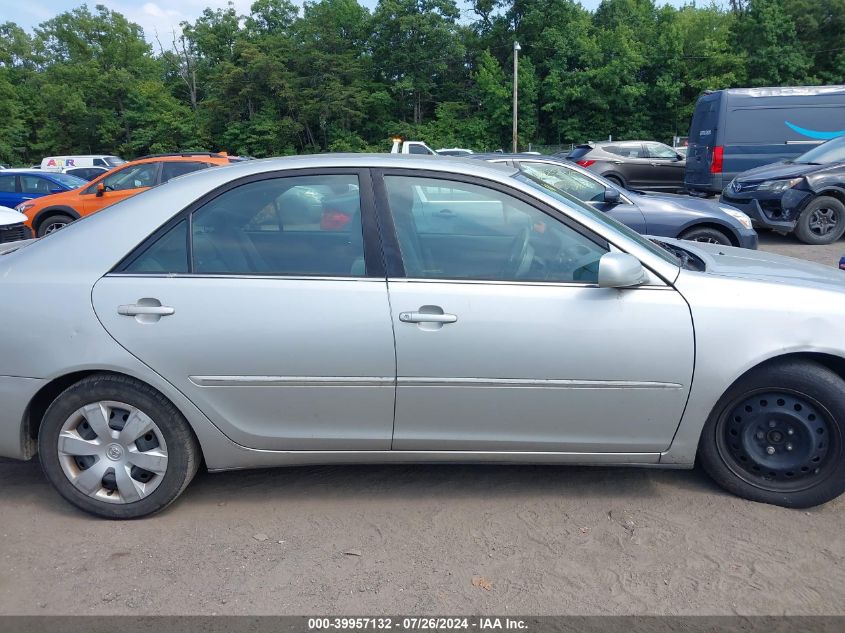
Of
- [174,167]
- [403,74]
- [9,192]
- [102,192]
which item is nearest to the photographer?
[102,192]

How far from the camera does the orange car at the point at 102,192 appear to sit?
12.8m

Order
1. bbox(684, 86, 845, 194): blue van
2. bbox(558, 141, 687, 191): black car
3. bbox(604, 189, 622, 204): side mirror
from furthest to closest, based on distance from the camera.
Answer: bbox(558, 141, 687, 191): black car < bbox(684, 86, 845, 194): blue van < bbox(604, 189, 622, 204): side mirror

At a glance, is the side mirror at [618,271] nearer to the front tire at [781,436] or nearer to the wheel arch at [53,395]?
the front tire at [781,436]

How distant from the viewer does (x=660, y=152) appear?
19438mm

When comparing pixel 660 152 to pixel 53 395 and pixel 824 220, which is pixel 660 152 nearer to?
pixel 824 220

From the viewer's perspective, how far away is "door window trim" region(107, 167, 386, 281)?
319 centimetres

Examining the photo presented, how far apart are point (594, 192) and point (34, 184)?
1269cm

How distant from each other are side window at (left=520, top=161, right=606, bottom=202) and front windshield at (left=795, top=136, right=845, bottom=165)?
16.9 ft

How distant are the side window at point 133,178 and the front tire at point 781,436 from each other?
476 inches

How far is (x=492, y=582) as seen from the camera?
2799mm

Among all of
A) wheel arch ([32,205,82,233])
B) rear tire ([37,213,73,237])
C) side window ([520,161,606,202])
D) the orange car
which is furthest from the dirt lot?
rear tire ([37,213,73,237])

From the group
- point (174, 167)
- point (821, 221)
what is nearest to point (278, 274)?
point (821, 221)

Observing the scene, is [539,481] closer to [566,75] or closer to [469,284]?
[469,284]

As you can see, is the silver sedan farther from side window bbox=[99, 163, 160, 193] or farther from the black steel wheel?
side window bbox=[99, 163, 160, 193]
